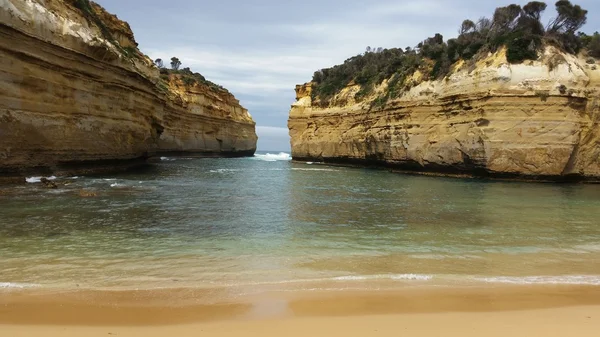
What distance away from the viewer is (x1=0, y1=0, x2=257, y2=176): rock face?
13.5 m

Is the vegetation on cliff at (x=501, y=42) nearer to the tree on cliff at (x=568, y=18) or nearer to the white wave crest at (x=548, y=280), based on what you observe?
the tree on cliff at (x=568, y=18)

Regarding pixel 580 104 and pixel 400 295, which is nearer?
pixel 400 295

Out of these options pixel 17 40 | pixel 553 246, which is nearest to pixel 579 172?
pixel 553 246

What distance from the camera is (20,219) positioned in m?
8.43

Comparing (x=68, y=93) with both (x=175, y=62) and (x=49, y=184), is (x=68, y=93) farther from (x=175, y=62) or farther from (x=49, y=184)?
(x=175, y=62)

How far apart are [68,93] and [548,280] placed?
1742 cm

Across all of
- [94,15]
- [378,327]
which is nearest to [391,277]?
[378,327]

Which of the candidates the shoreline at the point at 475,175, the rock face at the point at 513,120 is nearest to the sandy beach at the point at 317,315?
the rock face at the point at 513,120

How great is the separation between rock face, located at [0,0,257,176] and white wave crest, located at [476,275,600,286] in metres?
15.0

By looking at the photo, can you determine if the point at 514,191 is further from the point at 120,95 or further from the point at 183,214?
the point at 120,95

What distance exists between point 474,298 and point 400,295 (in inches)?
34.4

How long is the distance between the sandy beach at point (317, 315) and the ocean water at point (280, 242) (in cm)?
39

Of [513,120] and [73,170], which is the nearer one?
[73,170]

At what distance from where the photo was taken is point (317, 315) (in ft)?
13.5
